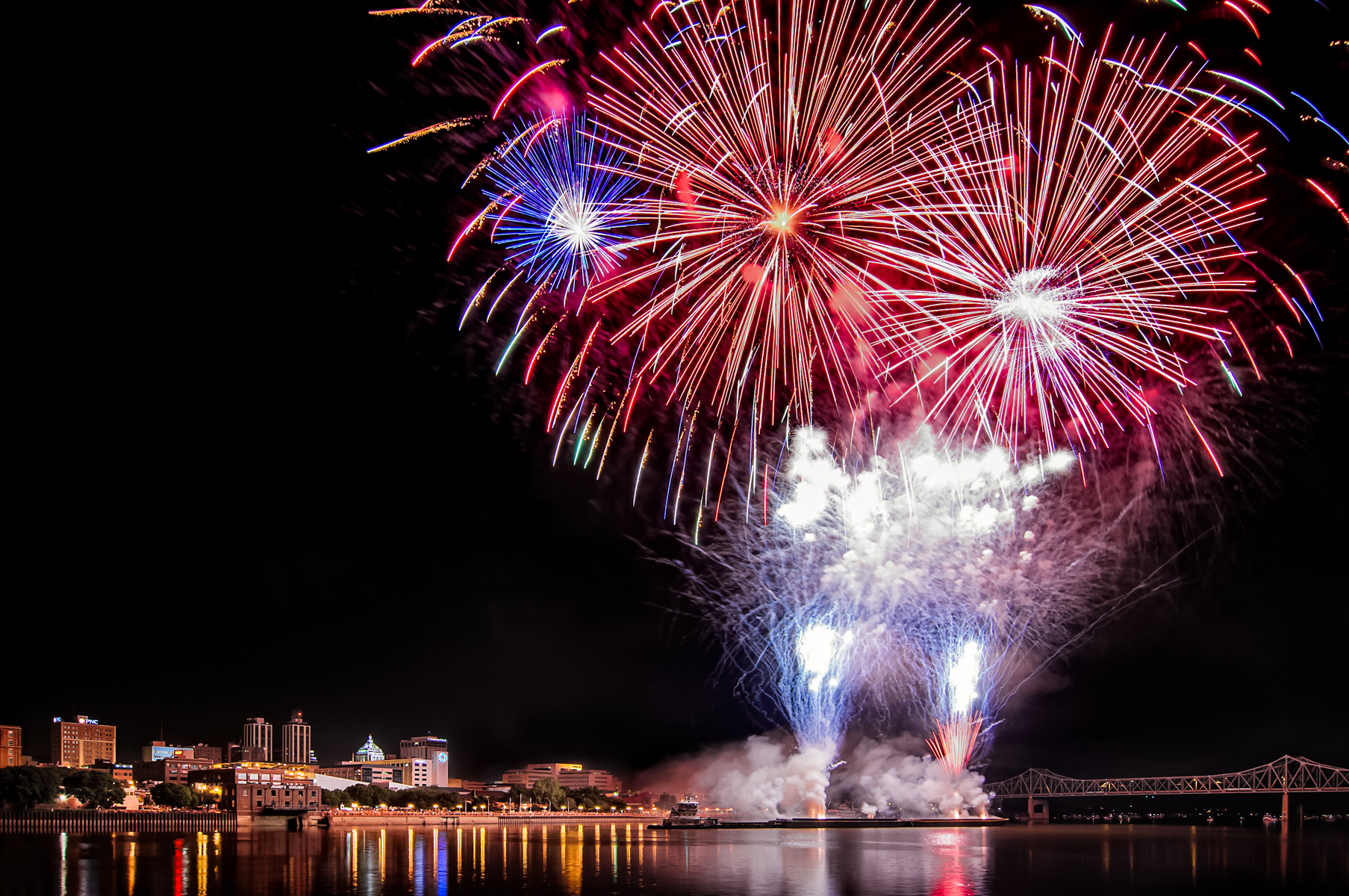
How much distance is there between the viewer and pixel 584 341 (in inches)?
1152

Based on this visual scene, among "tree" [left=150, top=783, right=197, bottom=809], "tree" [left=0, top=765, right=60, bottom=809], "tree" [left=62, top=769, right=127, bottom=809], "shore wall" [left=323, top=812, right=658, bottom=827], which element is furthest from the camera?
"tree" [left=150, top=783, right=197, bottom=809]

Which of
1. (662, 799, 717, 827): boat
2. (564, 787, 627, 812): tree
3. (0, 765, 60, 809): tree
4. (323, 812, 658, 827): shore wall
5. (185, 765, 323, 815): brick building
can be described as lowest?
(564, 787, 627, 812): tree

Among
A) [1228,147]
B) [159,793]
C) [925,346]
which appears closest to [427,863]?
[925,346]

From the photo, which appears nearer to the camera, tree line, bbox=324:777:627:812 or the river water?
the river water

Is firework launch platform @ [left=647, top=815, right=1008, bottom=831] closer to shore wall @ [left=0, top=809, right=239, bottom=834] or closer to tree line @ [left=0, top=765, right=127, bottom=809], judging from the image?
shore wall @ [left=0, top=809, right=239, bottom=834]

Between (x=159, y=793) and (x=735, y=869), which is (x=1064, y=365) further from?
Result: (x=159, y=793)

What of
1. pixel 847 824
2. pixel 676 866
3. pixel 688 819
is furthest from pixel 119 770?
pixel 676 866

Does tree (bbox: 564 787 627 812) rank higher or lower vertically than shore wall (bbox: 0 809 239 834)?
lower

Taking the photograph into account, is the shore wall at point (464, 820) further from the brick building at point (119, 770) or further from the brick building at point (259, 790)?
the brick building at point (119, 770)

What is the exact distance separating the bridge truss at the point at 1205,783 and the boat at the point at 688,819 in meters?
53.7

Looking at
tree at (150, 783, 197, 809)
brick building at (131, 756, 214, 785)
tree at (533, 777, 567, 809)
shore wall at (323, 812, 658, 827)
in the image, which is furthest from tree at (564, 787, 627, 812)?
brick building at (131, 756, 214, 785)

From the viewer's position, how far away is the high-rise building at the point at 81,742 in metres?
183

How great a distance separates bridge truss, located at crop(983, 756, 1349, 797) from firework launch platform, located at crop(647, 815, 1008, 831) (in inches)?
1686

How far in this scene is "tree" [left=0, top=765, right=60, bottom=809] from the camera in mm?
95750
